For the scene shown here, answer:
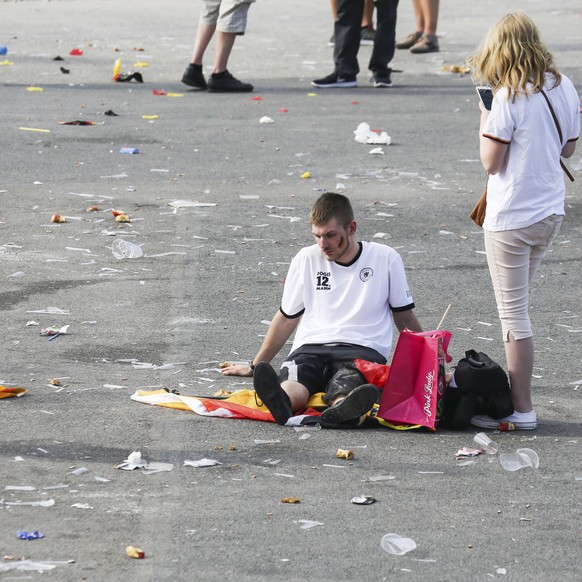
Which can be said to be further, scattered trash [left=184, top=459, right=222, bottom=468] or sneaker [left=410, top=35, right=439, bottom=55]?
sneaker [left=410, top=35, right=439, bottom=55]

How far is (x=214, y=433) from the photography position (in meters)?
5.16

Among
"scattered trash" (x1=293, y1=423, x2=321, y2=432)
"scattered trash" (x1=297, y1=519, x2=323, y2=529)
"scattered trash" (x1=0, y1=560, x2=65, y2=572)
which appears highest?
"scattered trash" (x1=293, y1=423, x2=321, y2=432)

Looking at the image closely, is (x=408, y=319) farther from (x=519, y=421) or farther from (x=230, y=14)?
(x=230, y=14)

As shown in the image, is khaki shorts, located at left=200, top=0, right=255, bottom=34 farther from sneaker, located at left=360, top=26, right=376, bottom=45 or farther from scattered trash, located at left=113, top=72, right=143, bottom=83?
sneaker, located at left=360, top=26, right=376, bottom=45

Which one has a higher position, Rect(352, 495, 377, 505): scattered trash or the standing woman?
the standing woman

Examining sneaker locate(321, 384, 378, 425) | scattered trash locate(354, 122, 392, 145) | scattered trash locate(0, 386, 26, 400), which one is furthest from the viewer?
scattered trash locate(354, 122, 392, 145)

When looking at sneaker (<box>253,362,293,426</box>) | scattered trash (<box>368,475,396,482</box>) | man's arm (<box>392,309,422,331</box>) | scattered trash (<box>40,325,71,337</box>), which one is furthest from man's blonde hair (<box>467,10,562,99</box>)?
scattered trash (<box>40,325,71,337</box>)

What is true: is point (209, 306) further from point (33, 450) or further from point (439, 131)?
point (439, 131)

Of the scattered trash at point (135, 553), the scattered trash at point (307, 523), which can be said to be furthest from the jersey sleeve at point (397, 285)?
the scattered trash at point (135, 553)

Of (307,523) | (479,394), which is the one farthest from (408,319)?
(307,523)

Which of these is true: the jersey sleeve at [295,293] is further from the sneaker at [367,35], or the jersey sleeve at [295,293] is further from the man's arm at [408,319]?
the sneaker at [367,35]

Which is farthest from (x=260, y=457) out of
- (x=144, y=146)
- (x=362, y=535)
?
(x=144, y=146)

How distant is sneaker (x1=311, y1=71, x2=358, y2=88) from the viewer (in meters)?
13.7

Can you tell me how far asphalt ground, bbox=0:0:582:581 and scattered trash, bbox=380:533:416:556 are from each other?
5 cm
